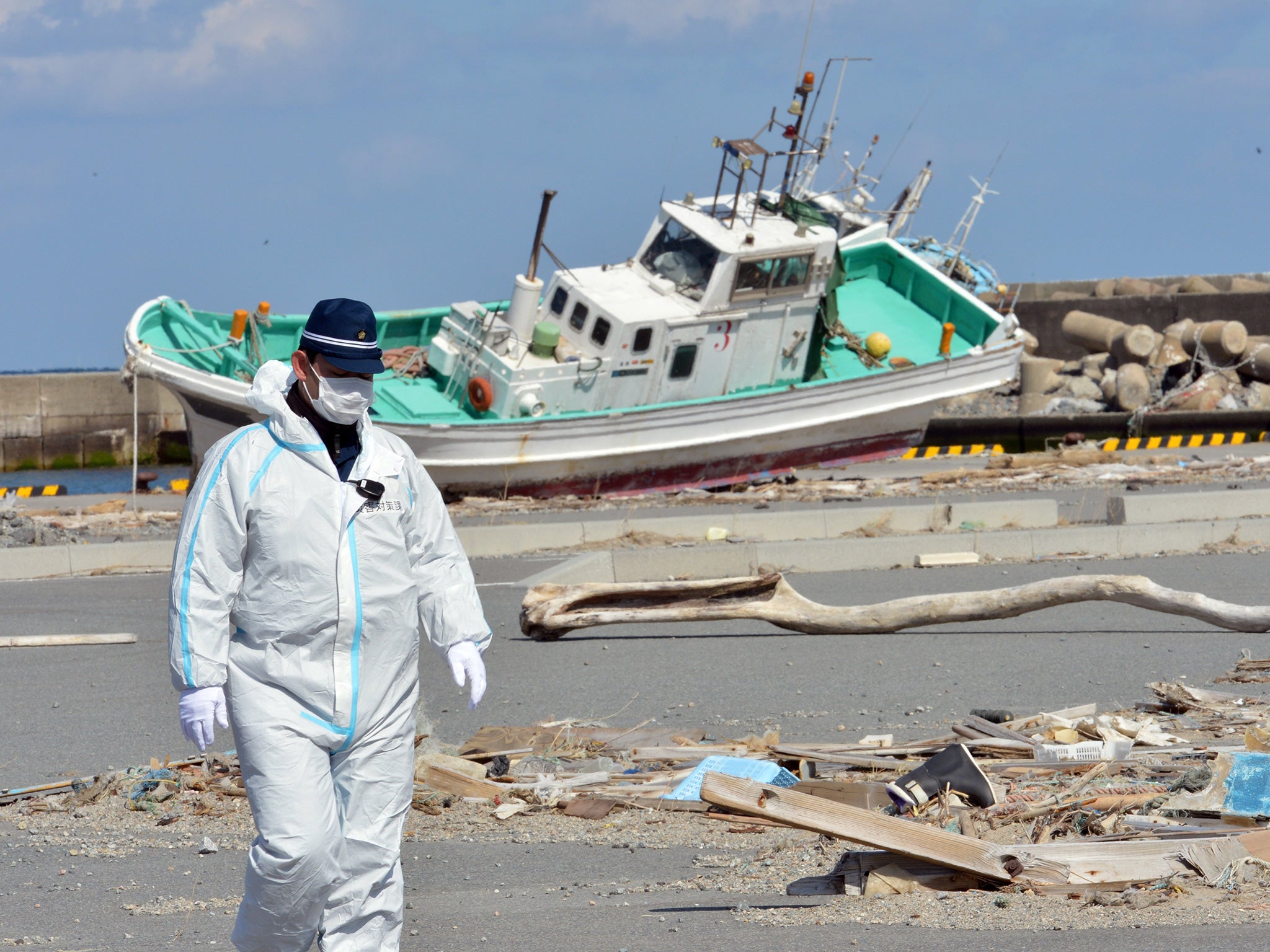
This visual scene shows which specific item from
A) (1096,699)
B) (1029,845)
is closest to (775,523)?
(1096,699)

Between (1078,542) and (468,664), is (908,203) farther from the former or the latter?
(468,664)

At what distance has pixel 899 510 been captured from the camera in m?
13.6

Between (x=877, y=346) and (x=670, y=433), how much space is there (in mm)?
4087

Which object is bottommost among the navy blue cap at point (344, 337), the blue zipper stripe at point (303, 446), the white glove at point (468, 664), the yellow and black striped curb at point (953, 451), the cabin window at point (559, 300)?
the yellow and black striped curb at point (953, 451)

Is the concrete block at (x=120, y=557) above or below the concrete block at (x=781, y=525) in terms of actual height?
below

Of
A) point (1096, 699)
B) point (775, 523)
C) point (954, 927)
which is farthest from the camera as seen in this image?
point (775, 523)

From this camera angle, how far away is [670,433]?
17672 millimetres

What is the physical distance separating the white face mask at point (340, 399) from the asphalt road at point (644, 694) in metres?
1.75

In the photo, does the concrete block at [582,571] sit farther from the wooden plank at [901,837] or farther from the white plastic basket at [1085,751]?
the wooden plank at [901,837]

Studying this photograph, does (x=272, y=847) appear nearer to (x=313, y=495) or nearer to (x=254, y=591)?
(x=254, y=591)

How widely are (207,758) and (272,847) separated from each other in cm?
304

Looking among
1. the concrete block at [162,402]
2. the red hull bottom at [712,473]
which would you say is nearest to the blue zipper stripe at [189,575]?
the red hull bottom at [712,473]

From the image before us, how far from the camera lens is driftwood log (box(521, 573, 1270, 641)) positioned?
27.7 ft

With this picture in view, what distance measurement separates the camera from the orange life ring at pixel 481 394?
54.7 feet
